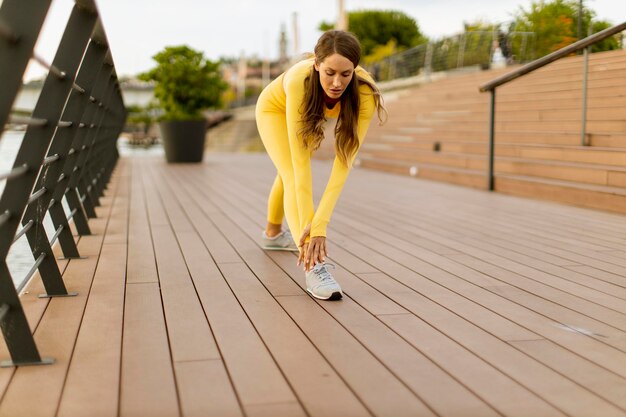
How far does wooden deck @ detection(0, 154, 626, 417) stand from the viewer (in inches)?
78.6

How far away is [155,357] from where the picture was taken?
2.34 m

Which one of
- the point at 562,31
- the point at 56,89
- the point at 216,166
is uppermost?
the point at 562,31

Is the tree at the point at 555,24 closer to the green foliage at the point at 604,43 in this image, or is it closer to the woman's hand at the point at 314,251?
the green foliage at the point at 604,43

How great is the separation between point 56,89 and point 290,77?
1.07 meters

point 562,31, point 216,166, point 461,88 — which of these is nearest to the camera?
point 562,31

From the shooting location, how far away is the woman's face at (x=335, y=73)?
2990 mm

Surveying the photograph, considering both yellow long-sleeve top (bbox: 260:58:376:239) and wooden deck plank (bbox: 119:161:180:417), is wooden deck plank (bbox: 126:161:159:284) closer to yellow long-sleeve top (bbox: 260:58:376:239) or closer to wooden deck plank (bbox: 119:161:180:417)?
wooden deck plank (bbox: 119:161:180:417)

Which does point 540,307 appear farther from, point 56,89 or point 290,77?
point 56,89

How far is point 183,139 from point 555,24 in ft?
20.0

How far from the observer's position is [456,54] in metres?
17.2

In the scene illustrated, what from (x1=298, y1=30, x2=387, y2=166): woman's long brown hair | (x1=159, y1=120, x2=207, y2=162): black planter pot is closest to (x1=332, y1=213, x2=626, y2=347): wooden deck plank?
(x1=298, y1=30, x2=387, y2=166): woman's long brown hair

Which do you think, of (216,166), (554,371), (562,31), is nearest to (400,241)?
(554,371)

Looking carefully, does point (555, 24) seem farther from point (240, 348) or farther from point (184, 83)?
point (240, 348)

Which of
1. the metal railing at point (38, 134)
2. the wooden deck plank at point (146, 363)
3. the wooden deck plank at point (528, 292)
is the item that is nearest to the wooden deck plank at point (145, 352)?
the wooden deck plank at point (146, 363)
